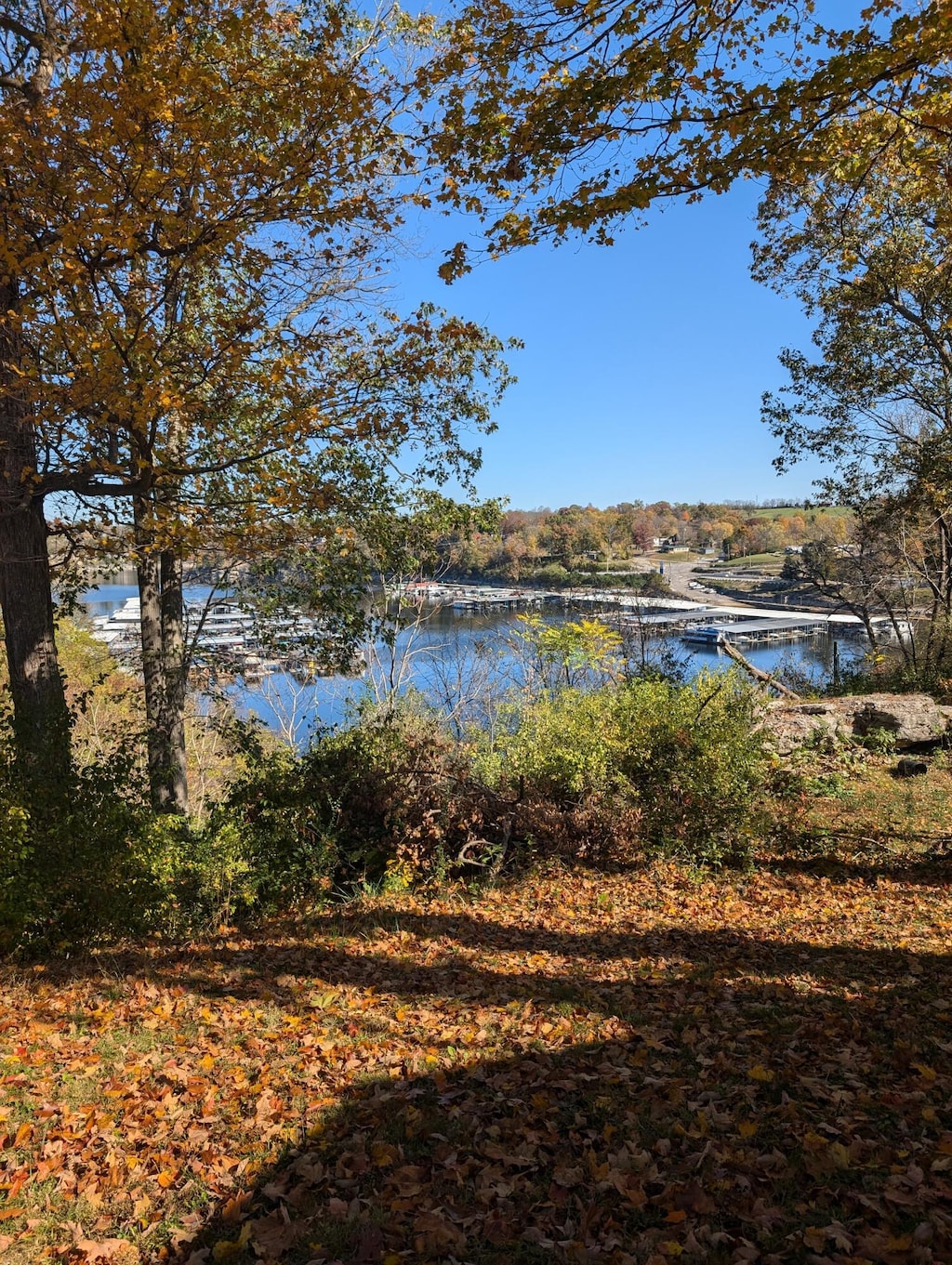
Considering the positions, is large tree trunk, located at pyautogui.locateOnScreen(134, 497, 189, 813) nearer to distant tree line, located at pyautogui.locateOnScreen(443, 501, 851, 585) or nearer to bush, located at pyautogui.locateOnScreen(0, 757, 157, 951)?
bush, located at pyautogui.locateOnScreen(0, 757, 157, 951)

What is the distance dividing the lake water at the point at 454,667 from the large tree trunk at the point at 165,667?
6680 mm

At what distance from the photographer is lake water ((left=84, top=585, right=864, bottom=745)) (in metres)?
19.9

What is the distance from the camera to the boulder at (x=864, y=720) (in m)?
11.7

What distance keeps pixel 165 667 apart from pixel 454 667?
19.2m

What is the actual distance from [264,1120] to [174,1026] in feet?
4.88

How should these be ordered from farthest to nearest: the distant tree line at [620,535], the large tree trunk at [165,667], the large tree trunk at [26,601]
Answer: the distant tree line at [620,535]
the large tree trunk at [165,667]
the large tree trunk at [26,601]

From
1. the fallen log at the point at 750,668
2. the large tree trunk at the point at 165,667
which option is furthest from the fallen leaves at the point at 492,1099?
the fallen log at the point at 750,668

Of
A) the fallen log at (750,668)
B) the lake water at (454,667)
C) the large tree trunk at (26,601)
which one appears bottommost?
the lake water at (454,667)

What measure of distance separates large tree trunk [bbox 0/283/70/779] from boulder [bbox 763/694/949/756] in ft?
32.8

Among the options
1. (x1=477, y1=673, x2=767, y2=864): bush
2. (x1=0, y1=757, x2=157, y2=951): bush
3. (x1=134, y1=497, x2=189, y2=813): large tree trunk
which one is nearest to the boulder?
(x1=477, y1=673, x2=767, y2=864): bush

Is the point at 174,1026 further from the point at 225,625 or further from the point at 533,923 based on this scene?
the point at 225,625

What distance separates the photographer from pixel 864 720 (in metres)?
12.1

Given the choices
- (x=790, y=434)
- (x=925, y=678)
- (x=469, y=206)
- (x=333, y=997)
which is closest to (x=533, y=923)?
(x=333, y=997)

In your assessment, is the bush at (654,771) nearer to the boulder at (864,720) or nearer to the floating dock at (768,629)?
the boulder at (864,720)
